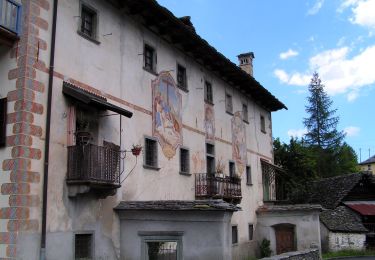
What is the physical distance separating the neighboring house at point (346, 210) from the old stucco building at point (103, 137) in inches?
443

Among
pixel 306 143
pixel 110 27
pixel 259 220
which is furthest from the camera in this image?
pixel 306 143

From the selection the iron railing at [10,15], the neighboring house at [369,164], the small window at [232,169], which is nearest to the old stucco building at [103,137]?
the iron railing at [10,15]

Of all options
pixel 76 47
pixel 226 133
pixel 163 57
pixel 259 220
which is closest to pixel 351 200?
pixel 259 220

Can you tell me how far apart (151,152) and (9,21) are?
6.74 m

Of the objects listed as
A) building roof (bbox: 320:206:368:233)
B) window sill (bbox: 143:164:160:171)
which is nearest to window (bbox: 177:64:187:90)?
window sill (bbox: 143:164:160:171)

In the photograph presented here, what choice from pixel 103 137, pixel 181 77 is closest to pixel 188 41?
pixel 181 77

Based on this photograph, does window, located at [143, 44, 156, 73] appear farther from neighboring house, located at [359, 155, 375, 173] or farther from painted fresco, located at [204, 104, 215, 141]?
neighboring house, located at [359, 155, 375, 173]

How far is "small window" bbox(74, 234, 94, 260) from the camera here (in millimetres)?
12234

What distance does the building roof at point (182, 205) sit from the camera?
42.1 feet

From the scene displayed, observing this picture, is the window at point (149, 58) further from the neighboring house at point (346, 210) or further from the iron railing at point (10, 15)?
the neighboring house at point (346, 210)

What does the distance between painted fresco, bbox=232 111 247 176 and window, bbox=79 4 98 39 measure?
1140cm

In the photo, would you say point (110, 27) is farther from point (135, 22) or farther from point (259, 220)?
point (259, 220)

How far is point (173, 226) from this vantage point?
13.4 metres

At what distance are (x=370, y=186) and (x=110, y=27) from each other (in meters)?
25.1
